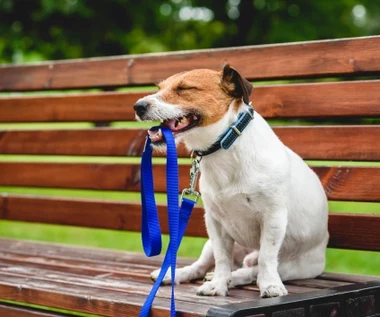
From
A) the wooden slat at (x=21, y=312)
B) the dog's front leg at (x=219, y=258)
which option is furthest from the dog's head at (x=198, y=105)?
the wooden slat at (x=21, y=312)

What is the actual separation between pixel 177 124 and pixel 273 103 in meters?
0.99

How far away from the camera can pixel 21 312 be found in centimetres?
280

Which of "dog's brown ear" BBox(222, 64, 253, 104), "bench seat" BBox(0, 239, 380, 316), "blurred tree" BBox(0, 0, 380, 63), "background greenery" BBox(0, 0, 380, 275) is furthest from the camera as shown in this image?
"blurred tree" BBox(0, 0, 380, 63)

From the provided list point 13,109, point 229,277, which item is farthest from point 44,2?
point 229,277

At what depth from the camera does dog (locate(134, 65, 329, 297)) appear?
245 centimetres

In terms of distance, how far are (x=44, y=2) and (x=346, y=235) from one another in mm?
7436

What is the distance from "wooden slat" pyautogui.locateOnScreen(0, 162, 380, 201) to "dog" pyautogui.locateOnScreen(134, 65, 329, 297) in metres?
0.48

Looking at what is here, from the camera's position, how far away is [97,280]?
2.80 meters

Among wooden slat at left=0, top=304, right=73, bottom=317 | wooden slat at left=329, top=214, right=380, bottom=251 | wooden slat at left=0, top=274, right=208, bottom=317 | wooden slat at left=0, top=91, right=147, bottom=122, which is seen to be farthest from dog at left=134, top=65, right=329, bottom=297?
wooden slat at left=0, top=91, right=147, bottom=122

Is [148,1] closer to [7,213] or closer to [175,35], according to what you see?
[175,35]

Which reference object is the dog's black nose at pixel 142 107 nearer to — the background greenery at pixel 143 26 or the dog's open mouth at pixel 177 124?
the dog's open mouth at pixel 177 124

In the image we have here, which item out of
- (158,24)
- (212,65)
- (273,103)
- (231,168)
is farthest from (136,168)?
(158,24)

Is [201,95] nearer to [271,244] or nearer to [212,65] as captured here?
[271,244]

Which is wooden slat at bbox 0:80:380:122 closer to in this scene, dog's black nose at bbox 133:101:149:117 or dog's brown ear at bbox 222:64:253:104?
dog's brown ear at bbox 222:64:253:104
